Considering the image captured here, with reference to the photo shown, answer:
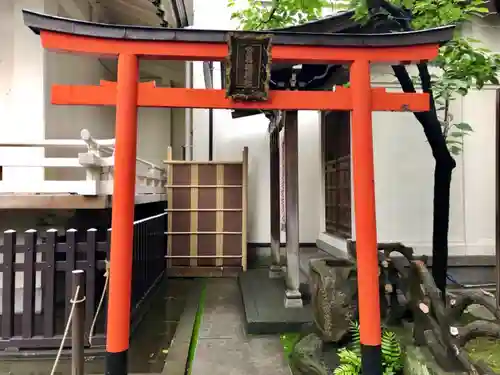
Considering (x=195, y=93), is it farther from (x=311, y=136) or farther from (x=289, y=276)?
(x=311, y=136)

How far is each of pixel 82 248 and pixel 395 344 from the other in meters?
4.37

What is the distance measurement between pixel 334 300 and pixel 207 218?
5.65m

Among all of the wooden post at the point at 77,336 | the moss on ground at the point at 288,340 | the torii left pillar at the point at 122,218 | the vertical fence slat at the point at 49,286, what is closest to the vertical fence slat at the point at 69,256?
the vertical fence slat at the point at 49,286

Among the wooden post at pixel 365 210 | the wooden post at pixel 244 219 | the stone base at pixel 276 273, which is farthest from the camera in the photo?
the wooden post at pixel 244 219

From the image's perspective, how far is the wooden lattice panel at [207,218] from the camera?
9633 mm

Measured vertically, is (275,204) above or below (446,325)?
above

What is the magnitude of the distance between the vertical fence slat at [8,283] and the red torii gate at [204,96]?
7.63 feet

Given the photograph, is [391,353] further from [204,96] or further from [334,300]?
[204,96]

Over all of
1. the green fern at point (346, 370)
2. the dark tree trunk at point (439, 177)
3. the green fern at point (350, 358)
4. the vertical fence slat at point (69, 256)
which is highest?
the dark tree trunk at point (439, 177)

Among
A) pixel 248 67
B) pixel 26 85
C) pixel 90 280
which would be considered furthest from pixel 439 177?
pixel 26 85

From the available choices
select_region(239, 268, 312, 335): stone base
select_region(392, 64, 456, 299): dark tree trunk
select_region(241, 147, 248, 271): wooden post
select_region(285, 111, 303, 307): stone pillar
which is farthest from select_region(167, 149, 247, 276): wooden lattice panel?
select_region(392, 64, 456, 299): dark tree trunk

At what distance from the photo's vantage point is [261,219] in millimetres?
10781

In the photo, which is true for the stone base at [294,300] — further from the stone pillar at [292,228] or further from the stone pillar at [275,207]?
the stone pillar at [275,207]

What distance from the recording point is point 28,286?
5195 millimetres
